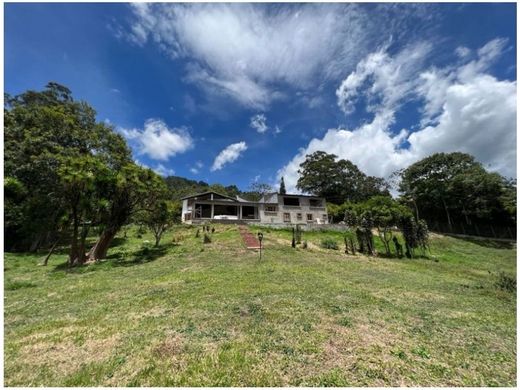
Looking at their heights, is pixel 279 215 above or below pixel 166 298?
above

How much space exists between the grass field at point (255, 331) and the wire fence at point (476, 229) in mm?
36596

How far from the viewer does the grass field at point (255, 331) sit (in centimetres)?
371

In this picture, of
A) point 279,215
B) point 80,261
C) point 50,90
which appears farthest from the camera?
point 279,215

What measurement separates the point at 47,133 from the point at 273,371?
26918 millimetres

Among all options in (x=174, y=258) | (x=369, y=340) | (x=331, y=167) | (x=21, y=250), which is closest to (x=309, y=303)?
(x=369, y=340)

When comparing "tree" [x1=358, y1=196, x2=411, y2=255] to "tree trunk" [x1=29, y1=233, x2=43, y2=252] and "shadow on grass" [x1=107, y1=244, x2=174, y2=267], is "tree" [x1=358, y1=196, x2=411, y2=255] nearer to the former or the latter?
"shadow on grass" [x1=107, y1=244, x2=174, y2=267]

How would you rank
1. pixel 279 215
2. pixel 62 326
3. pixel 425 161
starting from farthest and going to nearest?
pixel 425 161 < pixel 279 215 < pixel 62 326

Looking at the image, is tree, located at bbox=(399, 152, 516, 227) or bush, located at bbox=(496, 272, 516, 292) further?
tree, located at bbox=(399, 152, 516, 227)

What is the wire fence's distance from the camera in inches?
1412

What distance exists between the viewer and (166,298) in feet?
24.6

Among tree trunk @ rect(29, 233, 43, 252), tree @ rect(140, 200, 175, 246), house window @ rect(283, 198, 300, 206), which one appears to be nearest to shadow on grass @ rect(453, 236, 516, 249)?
house window @ rect(283, 198, 300, 206)

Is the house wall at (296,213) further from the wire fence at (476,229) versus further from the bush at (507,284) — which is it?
the bush at (507,284)

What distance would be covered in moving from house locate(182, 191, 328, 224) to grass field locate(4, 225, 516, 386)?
2362 centimetres

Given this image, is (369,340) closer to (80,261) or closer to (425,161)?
(80,261)
